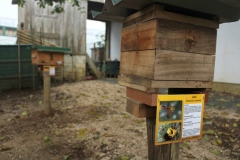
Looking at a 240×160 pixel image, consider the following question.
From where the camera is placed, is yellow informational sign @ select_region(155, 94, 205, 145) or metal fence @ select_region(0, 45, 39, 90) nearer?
yellow informational sign @ select_region(155, 94, 205, 145)

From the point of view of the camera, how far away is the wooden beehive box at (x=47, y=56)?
399 cm

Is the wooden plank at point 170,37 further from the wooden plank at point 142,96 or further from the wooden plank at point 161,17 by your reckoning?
the wooden plank at point 142,96

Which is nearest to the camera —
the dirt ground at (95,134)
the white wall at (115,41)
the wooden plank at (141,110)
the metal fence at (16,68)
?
the wooden plank at (141,110)

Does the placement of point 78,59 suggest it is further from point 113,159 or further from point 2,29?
point 2,29

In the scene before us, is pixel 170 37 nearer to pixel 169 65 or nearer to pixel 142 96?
pixel 169 65

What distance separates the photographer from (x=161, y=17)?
1.10 metres

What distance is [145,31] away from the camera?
1.19 meters

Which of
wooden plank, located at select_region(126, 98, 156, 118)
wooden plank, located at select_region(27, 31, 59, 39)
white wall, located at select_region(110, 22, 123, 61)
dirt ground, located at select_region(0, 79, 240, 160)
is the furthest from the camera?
white wall, located at select_region(110, 22, 123, 61)

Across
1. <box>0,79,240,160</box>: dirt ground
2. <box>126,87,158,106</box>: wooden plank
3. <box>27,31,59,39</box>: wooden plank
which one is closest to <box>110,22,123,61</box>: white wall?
<box>27,31,59,39</box>: wooden plank

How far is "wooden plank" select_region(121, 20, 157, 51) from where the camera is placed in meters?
1.13

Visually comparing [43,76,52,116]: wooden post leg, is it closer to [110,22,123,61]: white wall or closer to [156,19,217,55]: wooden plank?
[156,19,217,55]: wooden plank

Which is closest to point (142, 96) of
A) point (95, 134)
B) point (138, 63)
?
point (138, 63)

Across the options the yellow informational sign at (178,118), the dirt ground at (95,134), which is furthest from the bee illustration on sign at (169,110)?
the dirt ground at (95,134)

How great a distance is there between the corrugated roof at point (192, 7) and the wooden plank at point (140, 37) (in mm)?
118
